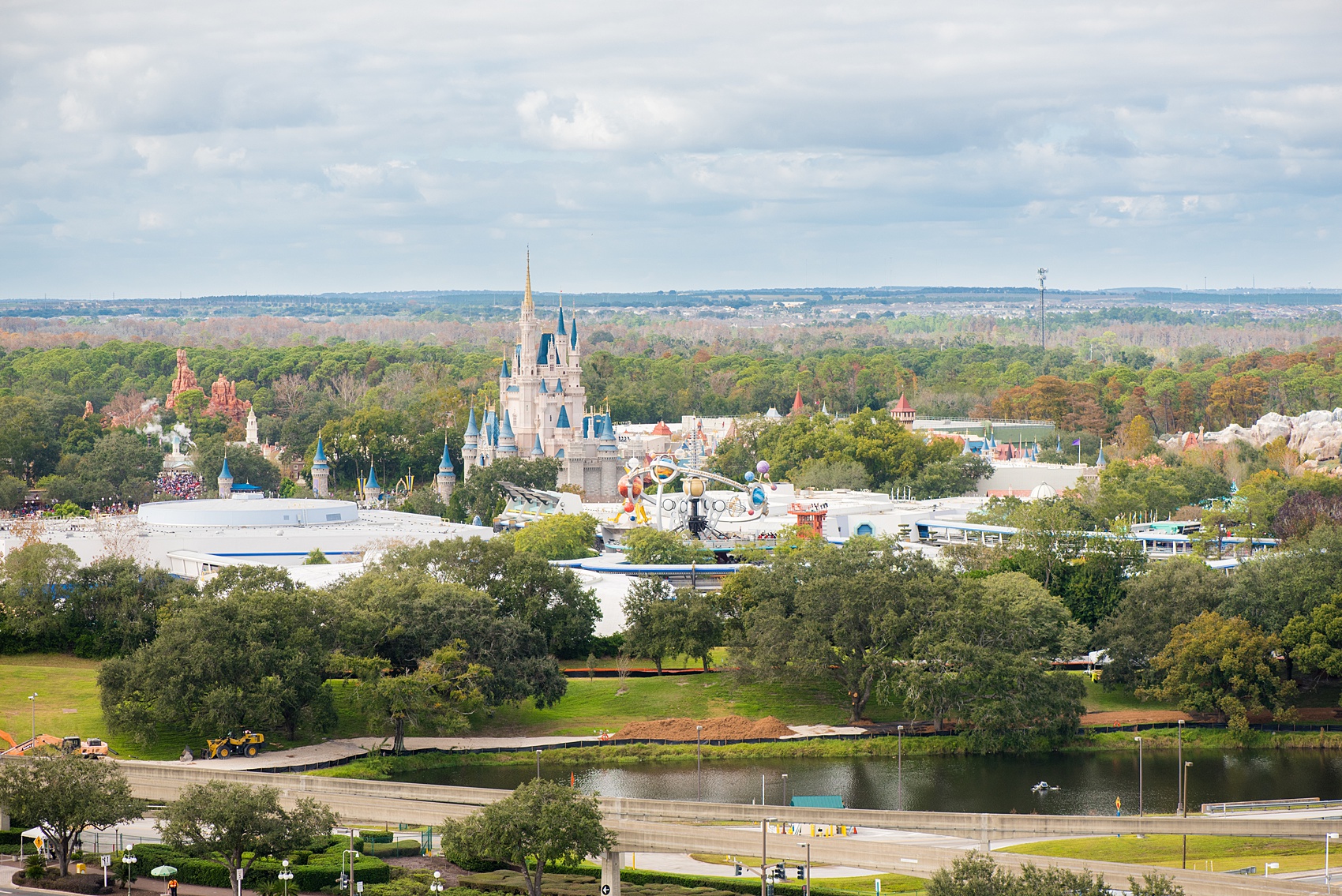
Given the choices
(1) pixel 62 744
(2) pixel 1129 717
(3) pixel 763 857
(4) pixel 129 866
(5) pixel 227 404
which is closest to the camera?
(3) pixel 763 857

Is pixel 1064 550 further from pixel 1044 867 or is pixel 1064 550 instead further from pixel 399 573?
pixel 1044 867

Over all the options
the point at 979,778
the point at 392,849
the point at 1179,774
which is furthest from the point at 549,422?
the point at 392,849

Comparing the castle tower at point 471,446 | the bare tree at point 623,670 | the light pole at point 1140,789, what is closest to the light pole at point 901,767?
the light pole at point 1140,789

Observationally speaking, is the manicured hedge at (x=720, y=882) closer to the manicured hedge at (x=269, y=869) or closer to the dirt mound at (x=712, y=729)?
the manicured hedge at (x=269, y=869)

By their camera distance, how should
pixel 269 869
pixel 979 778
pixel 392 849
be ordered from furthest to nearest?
pixel 979 778
pixel 392 849
pixel 269 869

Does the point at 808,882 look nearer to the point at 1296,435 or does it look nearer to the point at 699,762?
the point at 699,762

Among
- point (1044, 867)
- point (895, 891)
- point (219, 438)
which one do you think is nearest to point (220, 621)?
point (895, 891)
